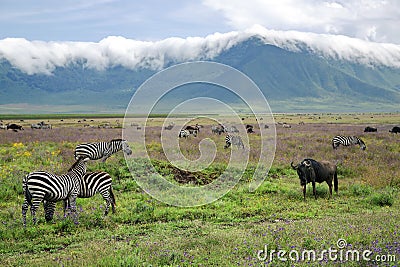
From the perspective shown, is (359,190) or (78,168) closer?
(78,168)

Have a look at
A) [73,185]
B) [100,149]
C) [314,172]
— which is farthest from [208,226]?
[100,149]

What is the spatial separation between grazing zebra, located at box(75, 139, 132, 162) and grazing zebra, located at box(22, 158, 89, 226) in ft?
30.8

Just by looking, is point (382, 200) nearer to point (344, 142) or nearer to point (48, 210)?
point (48, 210)

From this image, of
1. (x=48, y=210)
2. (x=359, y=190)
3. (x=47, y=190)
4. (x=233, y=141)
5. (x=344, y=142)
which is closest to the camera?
(x=47, y=190)

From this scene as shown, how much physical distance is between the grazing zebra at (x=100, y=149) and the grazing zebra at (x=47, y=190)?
9.39 meters

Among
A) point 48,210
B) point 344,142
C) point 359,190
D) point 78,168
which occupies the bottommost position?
point 359,190

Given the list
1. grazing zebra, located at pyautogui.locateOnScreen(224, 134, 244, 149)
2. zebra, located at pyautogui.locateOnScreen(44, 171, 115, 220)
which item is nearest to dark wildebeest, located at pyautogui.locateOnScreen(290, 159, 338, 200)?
zebra, located at pyautogui.locateOnScreen(44, 171, 115, 220)

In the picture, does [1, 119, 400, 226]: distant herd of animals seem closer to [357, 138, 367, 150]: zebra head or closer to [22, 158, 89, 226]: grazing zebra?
[22, 158, 89, 226]: grazing zebra

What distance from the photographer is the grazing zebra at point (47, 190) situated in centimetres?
1085

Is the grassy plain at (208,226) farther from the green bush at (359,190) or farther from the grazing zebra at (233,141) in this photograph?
the grazing zebra at (233,141)

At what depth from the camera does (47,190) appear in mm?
10938

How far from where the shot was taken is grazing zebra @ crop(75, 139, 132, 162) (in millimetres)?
21141

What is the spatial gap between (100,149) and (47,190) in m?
11.3

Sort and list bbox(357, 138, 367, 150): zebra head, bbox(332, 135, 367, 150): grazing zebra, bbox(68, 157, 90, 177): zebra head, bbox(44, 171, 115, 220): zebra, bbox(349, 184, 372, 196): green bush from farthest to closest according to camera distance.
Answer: bbox(332, 135, 367, 150): grazing zebra < bbox(357, 138, 367, 150): zebra head < bbox(349, 184, 372, 196): green bush < bbox(68, 157, 90, 177): zebra head < bbox(44, 171, 115, 220): zebra
